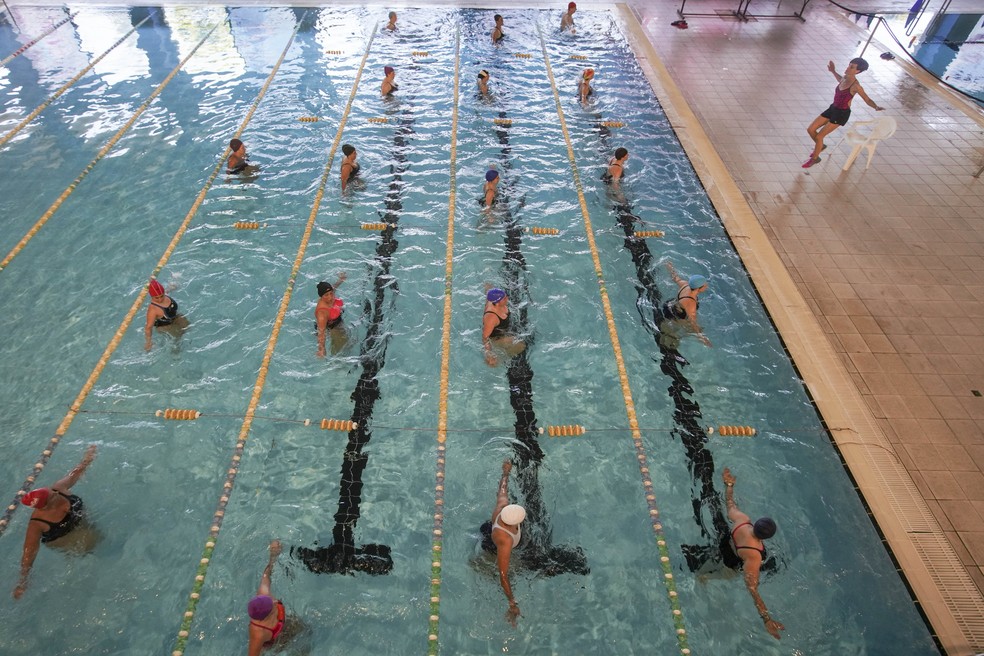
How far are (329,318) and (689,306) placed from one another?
3.69m

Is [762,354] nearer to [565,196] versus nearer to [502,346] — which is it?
[502,346]

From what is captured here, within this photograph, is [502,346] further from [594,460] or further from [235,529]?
[235,529]

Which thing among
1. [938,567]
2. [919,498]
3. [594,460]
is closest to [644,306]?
[594,460]

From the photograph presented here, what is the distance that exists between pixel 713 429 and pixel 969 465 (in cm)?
207

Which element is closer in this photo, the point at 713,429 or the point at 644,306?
the point at 713,429

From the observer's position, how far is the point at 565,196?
24.7 feet

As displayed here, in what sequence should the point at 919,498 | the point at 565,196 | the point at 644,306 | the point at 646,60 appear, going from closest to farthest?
the point at 919,498, the point at 644,306, the point at 565,196, the point at 646,60

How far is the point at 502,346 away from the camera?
5.49 meters

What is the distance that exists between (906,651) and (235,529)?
16.0 ft

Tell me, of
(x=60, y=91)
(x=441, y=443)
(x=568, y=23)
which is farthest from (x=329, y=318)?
(x=568, y=23)

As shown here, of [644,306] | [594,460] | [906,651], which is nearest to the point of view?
[906,651]

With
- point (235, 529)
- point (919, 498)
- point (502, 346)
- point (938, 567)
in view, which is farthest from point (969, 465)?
point (235, 529)

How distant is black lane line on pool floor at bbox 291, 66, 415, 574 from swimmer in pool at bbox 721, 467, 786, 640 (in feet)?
8.50

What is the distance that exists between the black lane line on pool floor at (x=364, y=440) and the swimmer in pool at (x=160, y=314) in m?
1.89
